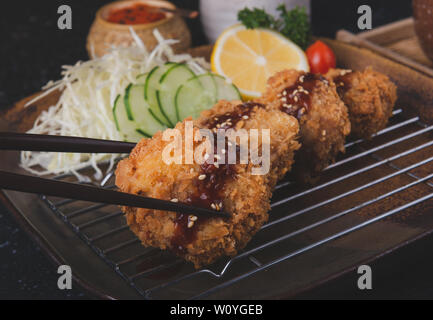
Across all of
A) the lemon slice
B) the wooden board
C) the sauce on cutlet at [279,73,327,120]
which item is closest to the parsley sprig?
the lemon slice

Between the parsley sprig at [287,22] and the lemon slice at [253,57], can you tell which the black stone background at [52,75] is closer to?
the parsley sprig at [287,22]

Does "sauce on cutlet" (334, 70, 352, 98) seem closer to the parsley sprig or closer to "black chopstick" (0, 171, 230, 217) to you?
the parsley sprig

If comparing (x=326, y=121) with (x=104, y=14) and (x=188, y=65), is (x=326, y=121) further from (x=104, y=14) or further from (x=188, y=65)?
(x=104, y=14)

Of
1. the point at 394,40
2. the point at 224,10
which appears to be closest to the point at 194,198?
the point at 224,10

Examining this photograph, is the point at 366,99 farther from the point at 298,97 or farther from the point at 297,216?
the point at 297,216

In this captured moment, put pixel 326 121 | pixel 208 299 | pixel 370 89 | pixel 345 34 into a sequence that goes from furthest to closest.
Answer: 1. pixel 345 34
2. pixel 370 89
3. pixel 326 121
4. pixel 208 299
